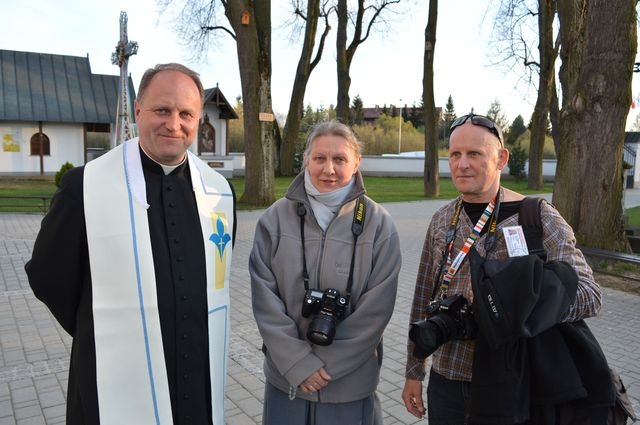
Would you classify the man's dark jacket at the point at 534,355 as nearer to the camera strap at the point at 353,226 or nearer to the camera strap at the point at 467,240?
the camera strap at the point at 467,240

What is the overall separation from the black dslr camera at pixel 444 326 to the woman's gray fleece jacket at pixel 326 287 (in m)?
0.34

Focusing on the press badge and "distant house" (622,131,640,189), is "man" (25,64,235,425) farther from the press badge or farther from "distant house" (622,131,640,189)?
"distant house" (622,131,640,189)

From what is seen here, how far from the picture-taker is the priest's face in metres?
2.11

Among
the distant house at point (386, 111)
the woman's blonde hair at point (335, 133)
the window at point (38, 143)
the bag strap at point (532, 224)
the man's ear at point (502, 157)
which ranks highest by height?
the distant house at point (386, 111)

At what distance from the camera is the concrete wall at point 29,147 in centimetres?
2736

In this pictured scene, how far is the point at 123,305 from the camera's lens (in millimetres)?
2078

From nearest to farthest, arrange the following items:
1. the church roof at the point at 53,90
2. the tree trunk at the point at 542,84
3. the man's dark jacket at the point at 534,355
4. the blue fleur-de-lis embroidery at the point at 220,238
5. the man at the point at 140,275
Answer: the man's dark jacket at the point at 534,355
the man at the point at 140,275
the blue fleur-de-lis embroidery at the point at 220,238
the tree trunk at the point at 542,84
the church roof at the point at 53,90

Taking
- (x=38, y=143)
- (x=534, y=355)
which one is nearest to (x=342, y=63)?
(x=38, y=143)

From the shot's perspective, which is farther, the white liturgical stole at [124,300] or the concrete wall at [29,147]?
the concrete wall at [29,147]

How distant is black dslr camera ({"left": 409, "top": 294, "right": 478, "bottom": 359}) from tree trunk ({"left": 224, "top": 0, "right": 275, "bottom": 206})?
43.2 feet

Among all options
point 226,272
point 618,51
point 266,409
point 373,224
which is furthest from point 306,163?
point 618,51

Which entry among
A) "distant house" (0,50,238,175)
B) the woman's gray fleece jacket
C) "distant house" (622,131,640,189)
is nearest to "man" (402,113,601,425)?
the woman's gray fleece jacket

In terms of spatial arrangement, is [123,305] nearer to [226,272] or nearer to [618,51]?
[226,272]

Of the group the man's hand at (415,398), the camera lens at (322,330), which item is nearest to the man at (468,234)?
the man's hand at (415,398)
